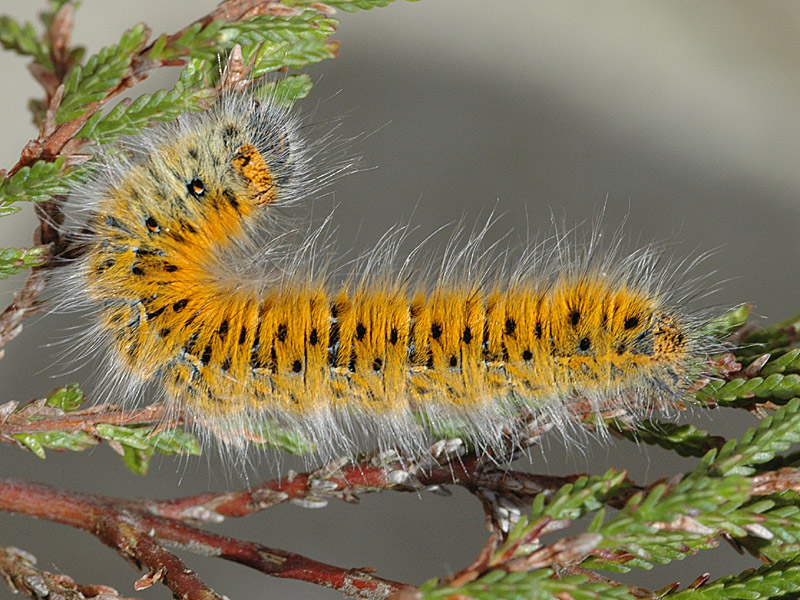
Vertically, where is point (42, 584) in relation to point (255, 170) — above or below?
below

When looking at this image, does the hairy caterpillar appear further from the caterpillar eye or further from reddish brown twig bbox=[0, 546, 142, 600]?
reddish brown twig bbox=[0, 546, 142, 600]

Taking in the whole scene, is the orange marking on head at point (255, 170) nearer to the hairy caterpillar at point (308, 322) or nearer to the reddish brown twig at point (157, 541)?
the hairy caterpillar at point (308, 322)

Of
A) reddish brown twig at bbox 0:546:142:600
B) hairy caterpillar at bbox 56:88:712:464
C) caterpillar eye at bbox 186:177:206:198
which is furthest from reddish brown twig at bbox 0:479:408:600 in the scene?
caterpillar eye at bbox 186:177:206:198

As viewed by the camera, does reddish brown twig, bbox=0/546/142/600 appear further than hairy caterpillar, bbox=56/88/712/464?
No

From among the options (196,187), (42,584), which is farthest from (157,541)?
(196,187)

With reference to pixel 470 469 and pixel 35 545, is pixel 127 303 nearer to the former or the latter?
pixel 470 469

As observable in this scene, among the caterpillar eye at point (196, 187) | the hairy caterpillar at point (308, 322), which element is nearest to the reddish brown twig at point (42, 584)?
the hairy caterpillar at point (308, 322)


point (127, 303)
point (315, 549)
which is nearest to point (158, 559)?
point (127, 303)

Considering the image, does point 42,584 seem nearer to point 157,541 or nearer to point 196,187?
point 157,541
